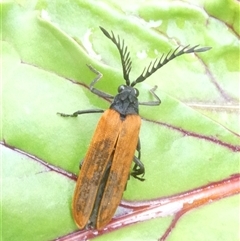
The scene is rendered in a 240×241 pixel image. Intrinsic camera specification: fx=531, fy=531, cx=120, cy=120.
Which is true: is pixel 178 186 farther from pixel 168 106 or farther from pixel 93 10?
pixel 93 10

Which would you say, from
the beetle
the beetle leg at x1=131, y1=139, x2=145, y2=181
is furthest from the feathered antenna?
the beetle leg at x1=131, y1=139, x2=145, y2=181

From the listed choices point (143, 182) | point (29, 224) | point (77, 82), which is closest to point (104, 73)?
point (77, 82)

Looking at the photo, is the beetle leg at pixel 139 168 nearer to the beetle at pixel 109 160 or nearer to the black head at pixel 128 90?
the beetle at pixel 109 160

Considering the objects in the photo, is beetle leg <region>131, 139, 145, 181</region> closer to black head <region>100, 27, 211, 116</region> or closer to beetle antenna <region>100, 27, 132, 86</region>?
black head <region>100, 27, 211, 116</region>

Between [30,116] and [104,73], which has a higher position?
[104,73]

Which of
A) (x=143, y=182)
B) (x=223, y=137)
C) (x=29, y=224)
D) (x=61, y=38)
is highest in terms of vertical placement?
(x=61, y=38)

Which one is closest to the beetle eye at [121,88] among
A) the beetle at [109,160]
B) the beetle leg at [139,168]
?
the beetle at [109,160]

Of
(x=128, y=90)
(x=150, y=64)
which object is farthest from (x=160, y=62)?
(x=128, y=90)
